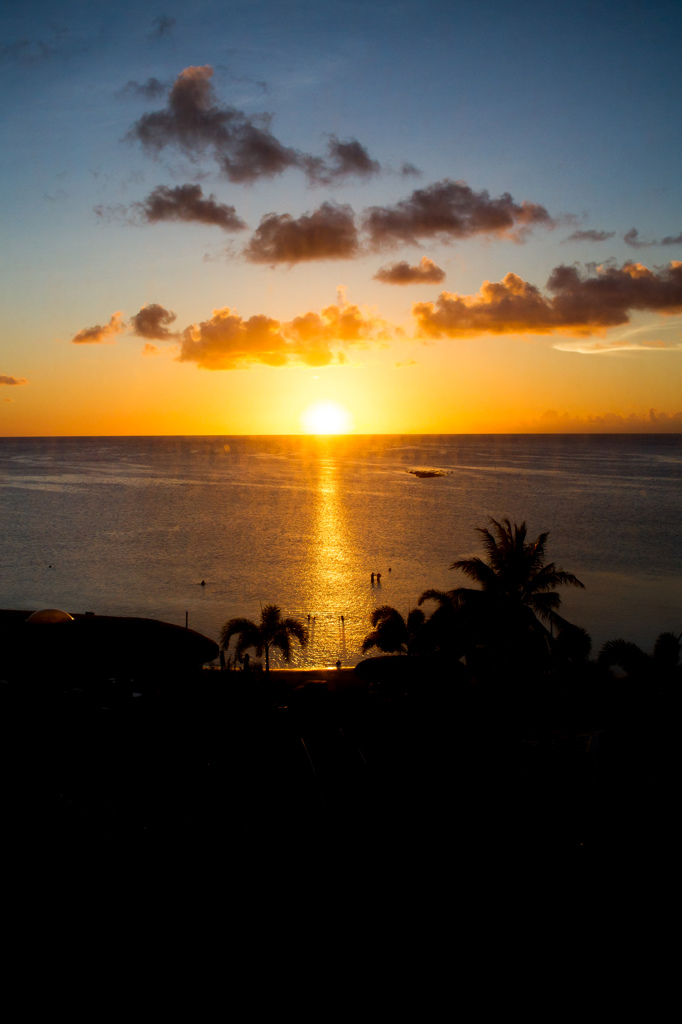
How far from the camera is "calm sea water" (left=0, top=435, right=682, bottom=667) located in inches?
2063

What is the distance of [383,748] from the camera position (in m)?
17.8

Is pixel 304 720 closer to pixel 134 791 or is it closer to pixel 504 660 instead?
pixel 134 791

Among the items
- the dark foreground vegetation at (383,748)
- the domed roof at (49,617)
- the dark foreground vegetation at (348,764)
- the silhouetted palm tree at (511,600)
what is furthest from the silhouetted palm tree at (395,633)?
the domed roof at (49,617)

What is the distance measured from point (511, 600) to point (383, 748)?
368 inches

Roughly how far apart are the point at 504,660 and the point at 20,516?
94.0 meters

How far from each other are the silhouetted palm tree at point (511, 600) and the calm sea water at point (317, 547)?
54.4 feet

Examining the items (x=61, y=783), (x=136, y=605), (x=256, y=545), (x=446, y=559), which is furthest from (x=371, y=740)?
(x=256, y=545)

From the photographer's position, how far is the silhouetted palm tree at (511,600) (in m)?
24.2

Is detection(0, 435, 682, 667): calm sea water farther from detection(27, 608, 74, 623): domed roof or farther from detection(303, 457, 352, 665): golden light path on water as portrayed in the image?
detection(27, 608, 74, 623): domed roof

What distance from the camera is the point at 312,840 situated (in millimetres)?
12453

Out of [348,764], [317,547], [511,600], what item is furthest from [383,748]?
[317,547]

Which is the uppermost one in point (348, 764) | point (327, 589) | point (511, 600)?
point (511, 600)

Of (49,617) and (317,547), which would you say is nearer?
(49,617)

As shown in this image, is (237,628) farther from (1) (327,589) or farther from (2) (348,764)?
(1) (327,589)
